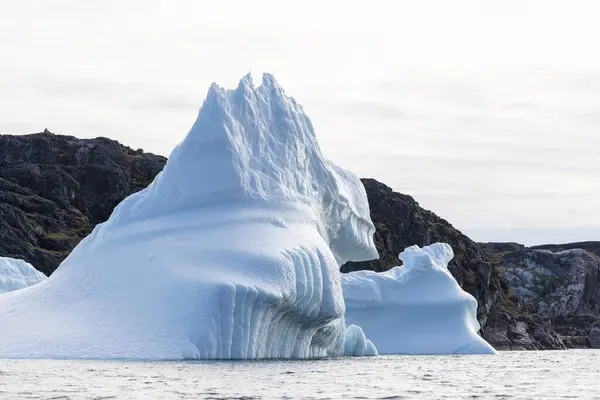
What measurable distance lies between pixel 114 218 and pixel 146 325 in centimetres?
569

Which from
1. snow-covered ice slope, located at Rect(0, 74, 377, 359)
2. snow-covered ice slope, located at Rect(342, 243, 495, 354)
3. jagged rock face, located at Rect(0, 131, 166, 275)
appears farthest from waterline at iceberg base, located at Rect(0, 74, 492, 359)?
jagged rock face, located at Rect(0, 131, 166, 275)

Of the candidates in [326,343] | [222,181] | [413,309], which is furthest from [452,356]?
[222,181]

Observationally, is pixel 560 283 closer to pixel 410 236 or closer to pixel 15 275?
pixel 410 236

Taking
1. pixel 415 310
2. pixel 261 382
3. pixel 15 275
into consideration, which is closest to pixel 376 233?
pixel 415 310

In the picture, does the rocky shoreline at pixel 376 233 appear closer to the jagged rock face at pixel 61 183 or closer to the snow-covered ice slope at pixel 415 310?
the jagged rock face at pixel 61 183

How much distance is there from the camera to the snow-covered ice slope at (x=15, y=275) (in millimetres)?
39000

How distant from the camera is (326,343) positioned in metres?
34.9

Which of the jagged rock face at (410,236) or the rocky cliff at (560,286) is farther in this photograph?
the rocky cliff at (560,286)

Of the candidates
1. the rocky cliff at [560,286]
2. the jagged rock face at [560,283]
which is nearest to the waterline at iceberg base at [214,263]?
the rocky cliff at [560,286]

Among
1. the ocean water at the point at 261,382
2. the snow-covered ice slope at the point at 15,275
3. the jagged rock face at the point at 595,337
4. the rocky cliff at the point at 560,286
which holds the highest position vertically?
the rocky cliff at the point at 560,286

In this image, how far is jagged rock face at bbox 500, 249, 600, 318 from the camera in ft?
366

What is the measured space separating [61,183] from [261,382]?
80018mm

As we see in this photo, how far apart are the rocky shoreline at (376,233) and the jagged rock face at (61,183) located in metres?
0.09

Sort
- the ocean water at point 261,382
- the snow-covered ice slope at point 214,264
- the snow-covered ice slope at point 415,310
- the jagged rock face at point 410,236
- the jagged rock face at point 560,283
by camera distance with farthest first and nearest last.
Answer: the jagged rock face at point 560,283 < the jagged rock face at point 410,236 < the snow-covered ice slope at point 415,310 < the snow-covered ice slope at point 214,264 < the ocean water at point 261,382
